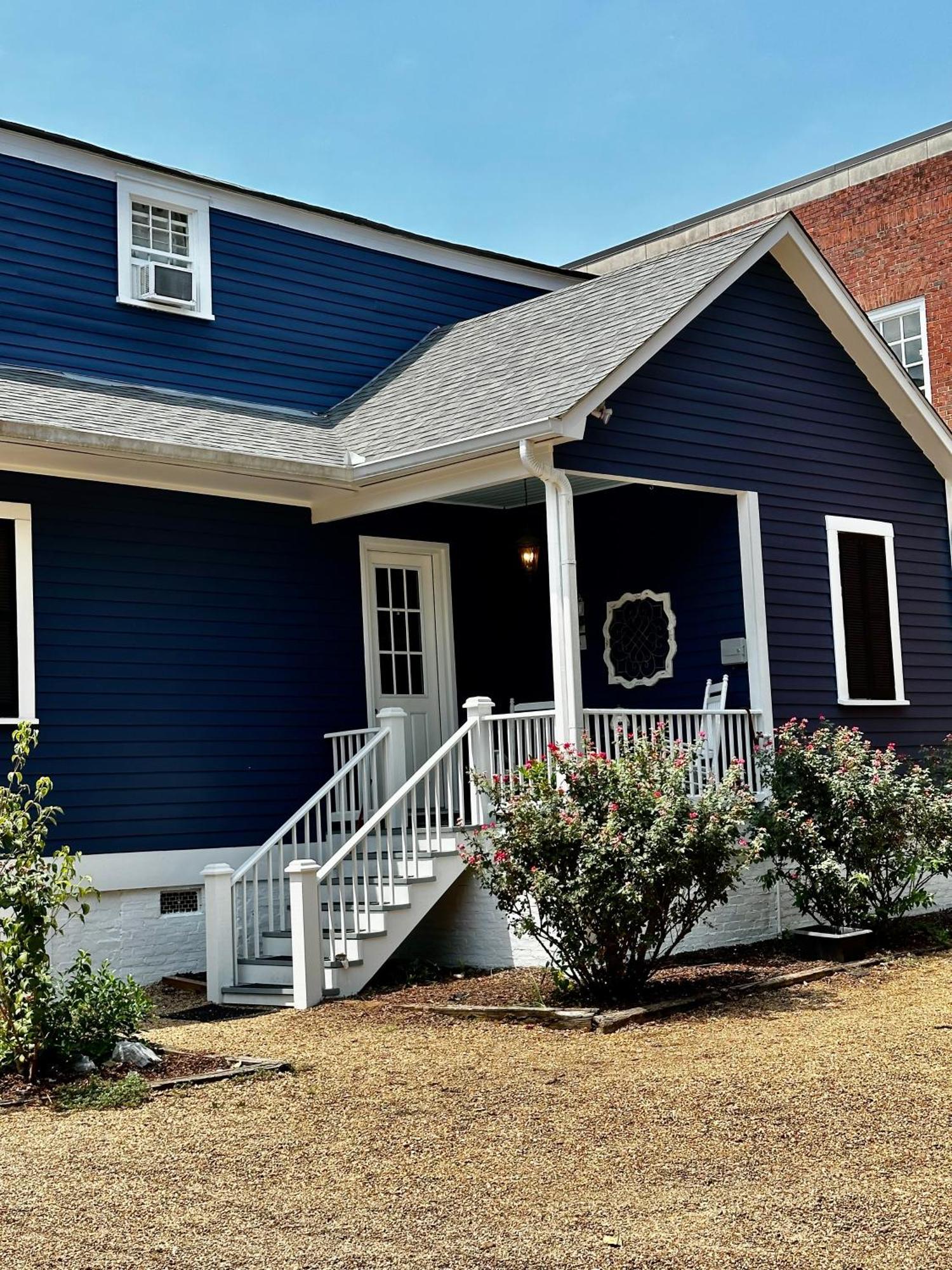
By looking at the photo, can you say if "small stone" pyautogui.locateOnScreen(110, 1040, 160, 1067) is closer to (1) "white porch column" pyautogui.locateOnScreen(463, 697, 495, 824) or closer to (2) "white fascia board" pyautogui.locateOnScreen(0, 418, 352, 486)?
(1) "white porch column" pyautogui.locateOnScreen(463, 697, 495, 824)

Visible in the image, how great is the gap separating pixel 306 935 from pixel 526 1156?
413 cm

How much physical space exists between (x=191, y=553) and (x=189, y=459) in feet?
3.43

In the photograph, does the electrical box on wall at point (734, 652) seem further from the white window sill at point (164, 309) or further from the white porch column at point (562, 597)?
the white window sill at point (164, 309)

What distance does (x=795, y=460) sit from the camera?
42.5 feet

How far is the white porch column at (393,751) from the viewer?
11914mm

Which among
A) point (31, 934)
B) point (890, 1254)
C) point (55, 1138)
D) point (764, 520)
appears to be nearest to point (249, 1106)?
point (55, 1138)

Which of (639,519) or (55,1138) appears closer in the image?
(55,1138)

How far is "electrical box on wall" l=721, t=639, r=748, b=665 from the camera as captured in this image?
40.6ft

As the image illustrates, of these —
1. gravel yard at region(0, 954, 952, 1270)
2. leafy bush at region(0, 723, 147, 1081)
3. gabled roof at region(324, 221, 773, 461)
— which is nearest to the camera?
gravel yard at region(0, 954, 952, 1270)

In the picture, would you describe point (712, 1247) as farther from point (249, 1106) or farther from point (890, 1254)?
point (249, 1106)

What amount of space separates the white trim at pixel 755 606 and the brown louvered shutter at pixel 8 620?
581 cm

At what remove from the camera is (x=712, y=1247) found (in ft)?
16.0

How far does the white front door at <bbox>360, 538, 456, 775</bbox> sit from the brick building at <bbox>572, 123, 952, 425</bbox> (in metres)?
9.02

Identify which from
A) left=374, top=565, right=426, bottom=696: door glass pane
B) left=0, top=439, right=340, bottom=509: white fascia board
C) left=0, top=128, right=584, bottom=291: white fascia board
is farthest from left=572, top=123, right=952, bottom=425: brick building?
left=0, top=439, right=340, bottom=509: white fascia board
